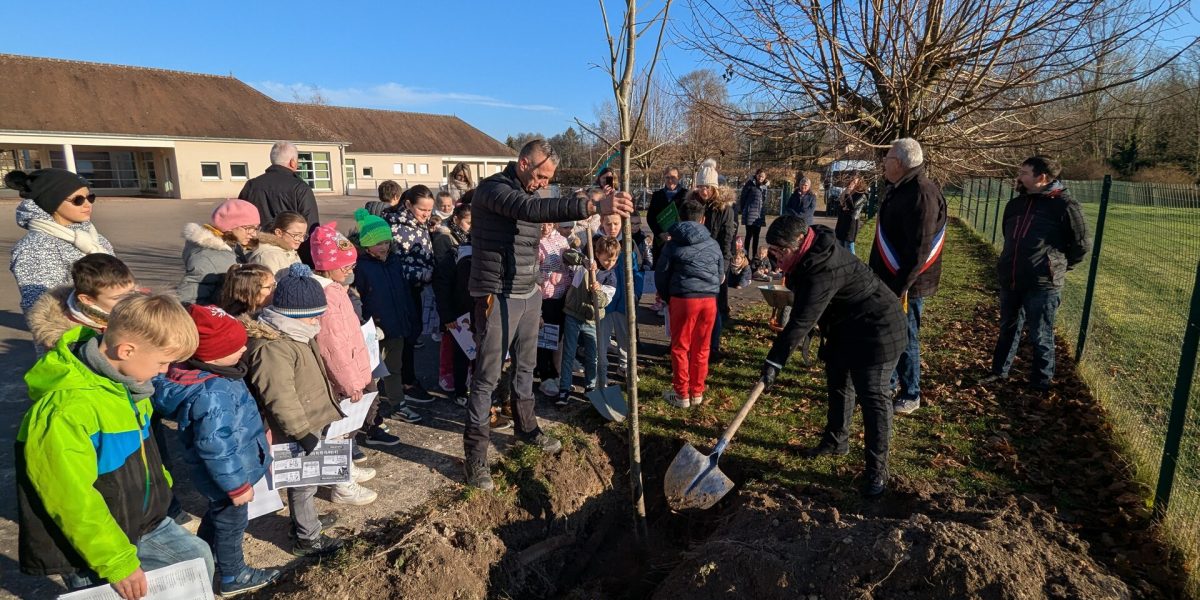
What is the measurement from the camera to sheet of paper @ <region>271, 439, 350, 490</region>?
301 centimetres

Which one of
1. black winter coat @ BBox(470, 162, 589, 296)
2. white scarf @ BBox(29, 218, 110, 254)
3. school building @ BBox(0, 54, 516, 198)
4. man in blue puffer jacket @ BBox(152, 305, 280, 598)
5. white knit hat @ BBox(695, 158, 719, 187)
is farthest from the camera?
school building @ BBox(0, 54, 516, 198)

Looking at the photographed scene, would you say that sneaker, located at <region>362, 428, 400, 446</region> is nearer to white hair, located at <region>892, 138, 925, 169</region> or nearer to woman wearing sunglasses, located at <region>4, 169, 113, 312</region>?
woman wearing sunglasses, located at <region>4, 169, 113, 312</region>

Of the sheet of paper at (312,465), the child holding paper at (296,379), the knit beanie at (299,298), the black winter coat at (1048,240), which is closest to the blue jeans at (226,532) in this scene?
the sheet of paper at (312,465)

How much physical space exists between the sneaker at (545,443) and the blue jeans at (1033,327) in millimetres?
4120

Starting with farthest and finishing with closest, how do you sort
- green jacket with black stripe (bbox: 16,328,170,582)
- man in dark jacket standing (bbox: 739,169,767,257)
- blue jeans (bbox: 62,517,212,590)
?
man in dark jacket standing (bbox: 739,169,767,257) → blue jeans (bbox: 62,517,212,590) → green jacket with black stripe (bbox: 16,328,170,582)

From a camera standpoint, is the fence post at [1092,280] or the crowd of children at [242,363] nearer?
the crowd of children at [242,363]

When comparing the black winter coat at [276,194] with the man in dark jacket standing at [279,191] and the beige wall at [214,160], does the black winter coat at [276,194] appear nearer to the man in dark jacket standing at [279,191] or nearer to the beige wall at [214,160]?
the man in dark jacket standing at [279,191]

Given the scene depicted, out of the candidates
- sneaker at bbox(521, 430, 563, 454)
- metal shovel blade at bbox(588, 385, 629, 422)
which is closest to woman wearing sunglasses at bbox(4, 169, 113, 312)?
sneaker at bbox(521, 430, 563, 454)

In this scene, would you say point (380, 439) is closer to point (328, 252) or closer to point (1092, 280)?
point (328, 252)

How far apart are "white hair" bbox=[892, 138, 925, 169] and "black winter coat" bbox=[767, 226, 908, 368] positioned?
3.69 ft

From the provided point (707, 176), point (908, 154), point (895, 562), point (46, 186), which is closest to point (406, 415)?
point (46, 186)

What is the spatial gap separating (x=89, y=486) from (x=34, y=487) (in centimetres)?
15

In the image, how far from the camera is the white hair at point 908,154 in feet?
14.2

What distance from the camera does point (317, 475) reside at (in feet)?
10.1
